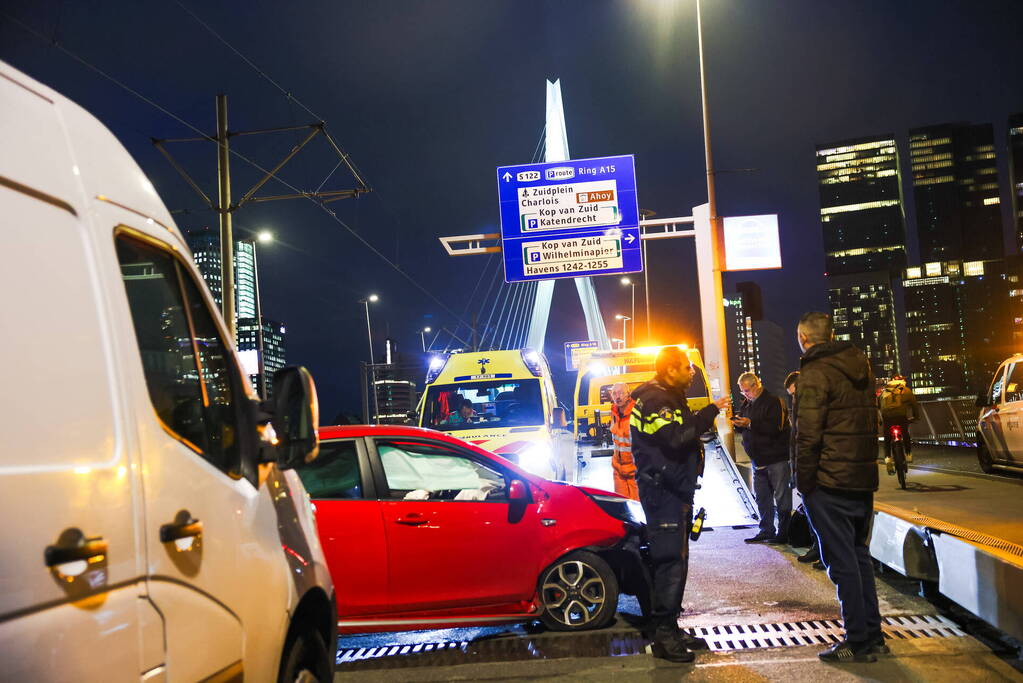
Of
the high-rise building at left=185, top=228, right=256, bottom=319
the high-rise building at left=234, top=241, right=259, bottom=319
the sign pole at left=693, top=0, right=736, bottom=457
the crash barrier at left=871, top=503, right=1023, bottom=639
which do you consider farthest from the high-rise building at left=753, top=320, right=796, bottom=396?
the high-rise building at left=234, top=241, right=259, bottom=319

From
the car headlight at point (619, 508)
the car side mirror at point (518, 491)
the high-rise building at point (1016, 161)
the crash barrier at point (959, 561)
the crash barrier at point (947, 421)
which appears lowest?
the crash barrier at point (947, 421)

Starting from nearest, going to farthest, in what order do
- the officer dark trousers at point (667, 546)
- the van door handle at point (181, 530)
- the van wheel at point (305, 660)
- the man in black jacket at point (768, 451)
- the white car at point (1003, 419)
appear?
the van door handle at point (181, 530) → the van wheel at point (305, 660) → the officer dark trousers at point (667, 546) → the man in black jacket at point (768, 451) → the white car at point (1003, 419)

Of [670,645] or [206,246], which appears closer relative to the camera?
[670,645]

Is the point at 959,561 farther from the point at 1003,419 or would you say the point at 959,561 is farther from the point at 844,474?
the point at 1003,419

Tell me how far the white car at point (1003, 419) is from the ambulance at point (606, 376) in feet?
17.5

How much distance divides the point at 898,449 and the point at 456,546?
34.7 feet

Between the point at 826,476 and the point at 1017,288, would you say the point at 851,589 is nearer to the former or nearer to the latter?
the point at 826,476

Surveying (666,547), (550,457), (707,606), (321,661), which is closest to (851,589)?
(666,547)

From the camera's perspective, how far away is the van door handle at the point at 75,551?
A: 171 centimetres

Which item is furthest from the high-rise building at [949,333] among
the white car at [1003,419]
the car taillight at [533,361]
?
the car taillight at [533,361]

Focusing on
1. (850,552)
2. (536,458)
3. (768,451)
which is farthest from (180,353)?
(536,458)

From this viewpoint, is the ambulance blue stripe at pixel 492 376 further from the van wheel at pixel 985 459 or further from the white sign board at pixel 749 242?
the van wheel at pixel 985 459

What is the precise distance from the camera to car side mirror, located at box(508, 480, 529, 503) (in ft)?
21.0

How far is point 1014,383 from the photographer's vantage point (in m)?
15.1
